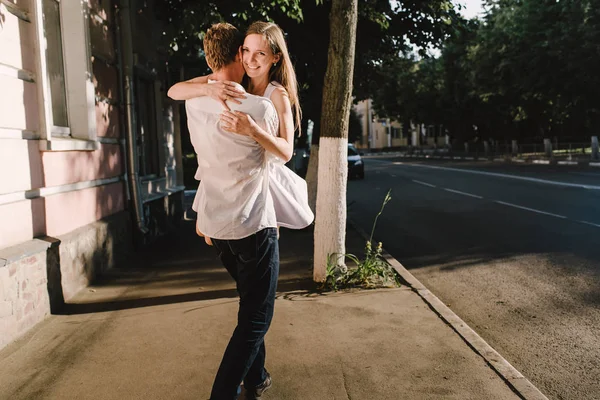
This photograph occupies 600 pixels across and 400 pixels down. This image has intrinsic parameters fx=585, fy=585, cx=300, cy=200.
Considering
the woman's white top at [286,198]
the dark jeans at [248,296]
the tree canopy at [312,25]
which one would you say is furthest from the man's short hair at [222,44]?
the tree canopy at [312,25]

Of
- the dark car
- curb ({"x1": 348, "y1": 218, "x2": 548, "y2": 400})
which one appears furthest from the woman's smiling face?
the dark car

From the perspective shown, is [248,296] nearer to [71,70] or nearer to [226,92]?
[226,92]

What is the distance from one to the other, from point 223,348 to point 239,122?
2.30 m

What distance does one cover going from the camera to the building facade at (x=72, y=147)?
505 centimetres

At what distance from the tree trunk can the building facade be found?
2.65 m

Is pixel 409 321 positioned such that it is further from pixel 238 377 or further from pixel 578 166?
pixel 578 166

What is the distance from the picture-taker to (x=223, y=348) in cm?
439

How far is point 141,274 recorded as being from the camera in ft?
23.8

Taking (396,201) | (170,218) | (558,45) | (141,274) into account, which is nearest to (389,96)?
(558,45)

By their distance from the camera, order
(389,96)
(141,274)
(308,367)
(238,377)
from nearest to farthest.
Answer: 1. (238,377)
2. (308,367)
3. (141,274)
4. (389,96)

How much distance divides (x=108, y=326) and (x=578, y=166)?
28996 mm

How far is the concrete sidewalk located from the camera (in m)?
3.63

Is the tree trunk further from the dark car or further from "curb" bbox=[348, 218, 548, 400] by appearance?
the dark car

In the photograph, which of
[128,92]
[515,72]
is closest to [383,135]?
[515,72]
